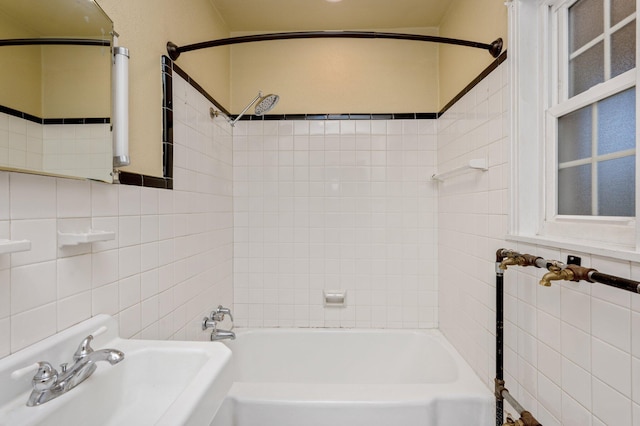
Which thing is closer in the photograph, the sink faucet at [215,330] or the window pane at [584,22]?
the window pane at [584,22]

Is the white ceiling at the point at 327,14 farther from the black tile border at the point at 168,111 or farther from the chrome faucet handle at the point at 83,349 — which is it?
the chrome faucet handle at the point at 83,349

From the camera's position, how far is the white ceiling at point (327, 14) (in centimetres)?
199

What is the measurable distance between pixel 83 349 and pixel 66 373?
9cm

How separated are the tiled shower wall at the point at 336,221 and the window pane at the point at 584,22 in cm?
113

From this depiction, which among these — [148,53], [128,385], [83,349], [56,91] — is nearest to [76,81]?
[56,91]

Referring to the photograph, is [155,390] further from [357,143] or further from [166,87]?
[357,143]

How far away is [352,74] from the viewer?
2.27 metres

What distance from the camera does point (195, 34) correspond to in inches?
68.7

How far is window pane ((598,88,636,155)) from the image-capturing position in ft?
2.88

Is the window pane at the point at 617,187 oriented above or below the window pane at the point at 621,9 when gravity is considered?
below

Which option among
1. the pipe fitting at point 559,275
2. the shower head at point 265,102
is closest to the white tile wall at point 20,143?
the shower head at point 265,102

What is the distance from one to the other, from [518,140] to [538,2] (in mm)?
565

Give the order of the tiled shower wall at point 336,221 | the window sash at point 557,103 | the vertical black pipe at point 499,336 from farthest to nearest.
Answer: the tiled shower wall at point 336,221 < the vertical black pipe at point 499,336 < the window sash at point 557,103

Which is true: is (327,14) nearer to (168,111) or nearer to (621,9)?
(168,111)
